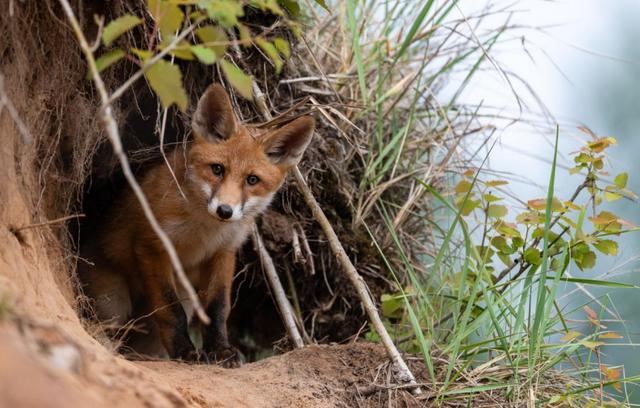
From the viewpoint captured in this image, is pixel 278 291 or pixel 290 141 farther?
pixel 278 291

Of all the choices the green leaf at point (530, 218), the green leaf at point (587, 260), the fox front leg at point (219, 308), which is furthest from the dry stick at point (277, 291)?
the green leaf at point (587, 260)

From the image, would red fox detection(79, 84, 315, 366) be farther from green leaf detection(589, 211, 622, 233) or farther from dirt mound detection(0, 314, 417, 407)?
green leaf detection(589, 211, 622, 233)

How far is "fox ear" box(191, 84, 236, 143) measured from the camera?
374cm

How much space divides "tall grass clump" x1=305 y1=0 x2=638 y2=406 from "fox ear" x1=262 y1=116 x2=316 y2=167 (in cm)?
22

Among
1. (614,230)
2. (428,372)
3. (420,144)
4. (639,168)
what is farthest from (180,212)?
(639,168)

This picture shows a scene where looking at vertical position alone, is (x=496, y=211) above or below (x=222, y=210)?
above

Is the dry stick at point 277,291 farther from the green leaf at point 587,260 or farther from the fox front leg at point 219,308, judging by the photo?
the green leaf at point 587,260

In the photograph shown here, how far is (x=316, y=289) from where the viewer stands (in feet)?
16.2

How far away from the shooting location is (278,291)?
14.3 feet

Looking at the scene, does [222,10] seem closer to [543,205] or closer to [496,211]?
[543,205]

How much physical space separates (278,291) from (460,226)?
1.29 meters

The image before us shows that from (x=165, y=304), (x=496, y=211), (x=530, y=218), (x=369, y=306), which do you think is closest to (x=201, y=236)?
(x=165, y=304)

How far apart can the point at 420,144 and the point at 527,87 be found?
85cm

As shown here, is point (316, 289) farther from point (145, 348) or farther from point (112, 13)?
point (112, 13)
